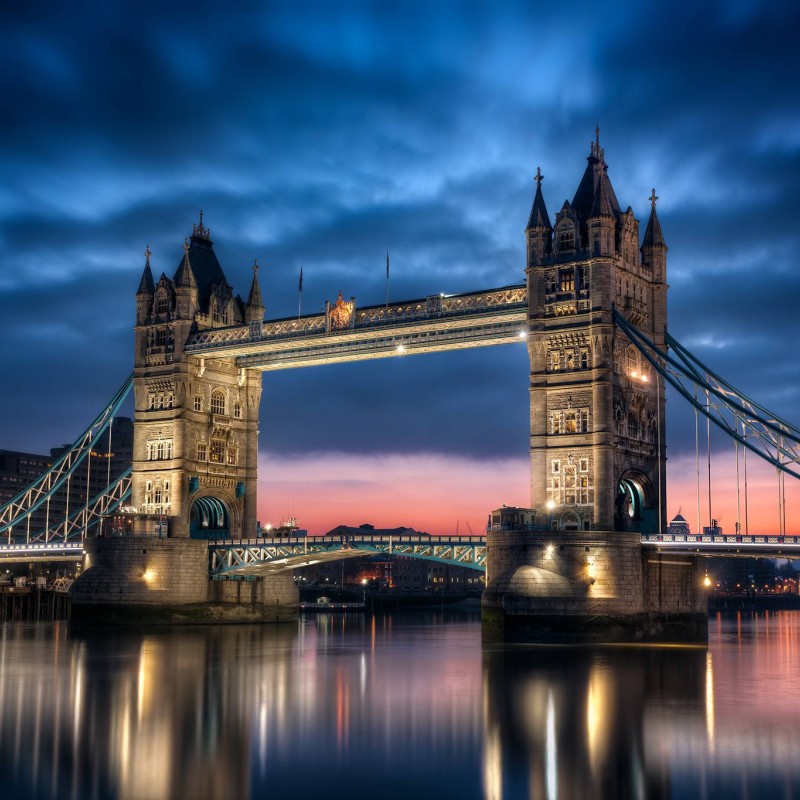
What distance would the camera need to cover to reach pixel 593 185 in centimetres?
7294

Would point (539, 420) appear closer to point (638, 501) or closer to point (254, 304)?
point (638, 501)

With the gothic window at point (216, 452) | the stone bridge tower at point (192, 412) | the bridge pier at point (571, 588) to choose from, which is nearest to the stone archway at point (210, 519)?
the stone bridge tower at point (192, 412)

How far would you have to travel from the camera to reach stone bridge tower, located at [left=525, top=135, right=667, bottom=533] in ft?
225

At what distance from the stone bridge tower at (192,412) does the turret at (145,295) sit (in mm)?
79

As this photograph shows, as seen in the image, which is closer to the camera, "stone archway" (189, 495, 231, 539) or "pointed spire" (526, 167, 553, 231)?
"pointed spire" (526, 167, 553, 231)

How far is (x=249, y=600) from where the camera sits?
90625 mm

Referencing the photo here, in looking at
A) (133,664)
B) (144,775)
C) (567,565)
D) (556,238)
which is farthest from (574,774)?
(556,238)

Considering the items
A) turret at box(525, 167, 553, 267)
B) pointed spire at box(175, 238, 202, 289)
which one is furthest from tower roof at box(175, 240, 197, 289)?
turret at box(525, 167, 553, 267)

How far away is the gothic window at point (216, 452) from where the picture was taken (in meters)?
89.9

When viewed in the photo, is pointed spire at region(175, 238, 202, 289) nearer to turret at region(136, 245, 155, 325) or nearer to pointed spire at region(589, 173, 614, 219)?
turret at region(136, 245, 155, 325)

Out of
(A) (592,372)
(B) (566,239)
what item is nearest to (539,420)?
(A) (592,372)

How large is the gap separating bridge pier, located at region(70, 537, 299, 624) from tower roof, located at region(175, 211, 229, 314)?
19.5 meters

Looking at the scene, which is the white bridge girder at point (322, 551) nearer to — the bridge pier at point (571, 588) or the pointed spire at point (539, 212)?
the bridge pier at point (571, 588)

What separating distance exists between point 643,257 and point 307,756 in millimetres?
52450
